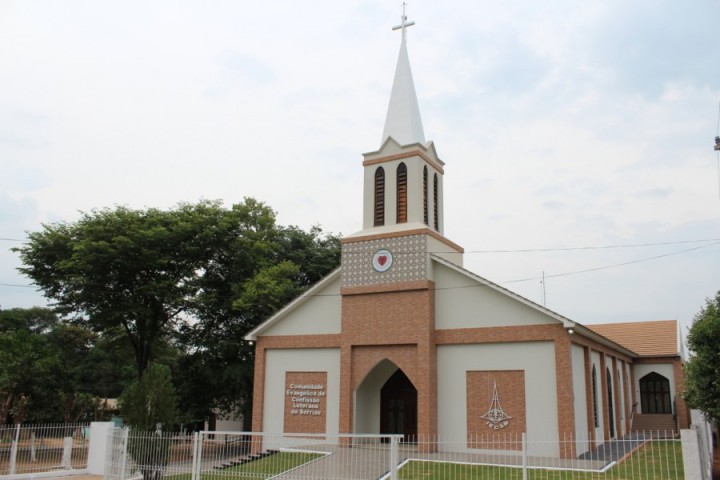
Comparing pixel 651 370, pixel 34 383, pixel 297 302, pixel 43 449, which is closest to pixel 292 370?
pixel 297 302

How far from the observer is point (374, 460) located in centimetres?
1936

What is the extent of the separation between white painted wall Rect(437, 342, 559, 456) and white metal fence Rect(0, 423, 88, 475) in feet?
43.2

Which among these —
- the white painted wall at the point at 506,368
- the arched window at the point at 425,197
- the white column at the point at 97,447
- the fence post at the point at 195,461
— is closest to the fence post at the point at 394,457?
the fence post at the point at 195,461

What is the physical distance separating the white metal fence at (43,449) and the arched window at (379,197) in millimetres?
13268

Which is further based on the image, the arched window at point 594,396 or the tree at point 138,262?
the tree at point 138,262

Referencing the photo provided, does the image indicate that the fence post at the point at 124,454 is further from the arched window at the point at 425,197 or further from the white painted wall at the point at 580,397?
the white painted wall at the point at 580,397

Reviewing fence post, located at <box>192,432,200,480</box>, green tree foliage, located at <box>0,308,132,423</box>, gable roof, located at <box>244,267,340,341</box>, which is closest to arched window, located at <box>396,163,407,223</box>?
gable roof, located at <box>244,267,340,341</box>

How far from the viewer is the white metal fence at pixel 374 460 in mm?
16781

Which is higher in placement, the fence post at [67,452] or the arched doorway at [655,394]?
the arched doorway at [655,394]

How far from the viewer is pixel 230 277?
33031 millimetres

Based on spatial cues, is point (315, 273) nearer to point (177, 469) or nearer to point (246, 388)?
point (246, 388)

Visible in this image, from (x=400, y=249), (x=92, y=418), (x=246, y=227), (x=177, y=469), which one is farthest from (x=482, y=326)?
(x=92, y=418)

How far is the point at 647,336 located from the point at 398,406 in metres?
18.9

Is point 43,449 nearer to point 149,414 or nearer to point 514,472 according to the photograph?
point 149,414
